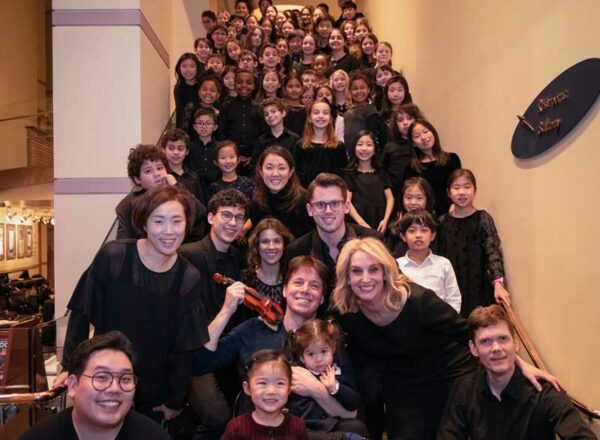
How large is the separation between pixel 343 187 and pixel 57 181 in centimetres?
370

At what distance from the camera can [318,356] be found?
9.11 ft

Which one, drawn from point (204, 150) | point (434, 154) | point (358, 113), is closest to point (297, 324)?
point (434, 154)

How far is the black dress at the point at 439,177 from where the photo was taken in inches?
179

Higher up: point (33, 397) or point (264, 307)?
point (264, 307)

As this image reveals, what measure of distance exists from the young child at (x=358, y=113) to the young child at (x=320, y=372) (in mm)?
2995

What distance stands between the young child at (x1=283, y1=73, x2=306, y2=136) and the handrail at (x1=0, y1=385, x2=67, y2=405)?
384cm

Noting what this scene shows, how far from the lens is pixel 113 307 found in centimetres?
252

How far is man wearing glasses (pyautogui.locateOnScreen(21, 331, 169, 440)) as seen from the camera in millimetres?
1949

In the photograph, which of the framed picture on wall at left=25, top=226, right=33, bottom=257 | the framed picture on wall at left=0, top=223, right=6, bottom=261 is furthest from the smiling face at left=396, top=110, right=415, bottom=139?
the framed picture on wall at left=25, top=226, right=33, bottom=257

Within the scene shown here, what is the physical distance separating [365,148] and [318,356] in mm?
2406

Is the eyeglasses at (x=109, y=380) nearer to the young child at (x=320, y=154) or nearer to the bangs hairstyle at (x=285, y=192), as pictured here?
the bangs hairstyle at (x=285, y=192)

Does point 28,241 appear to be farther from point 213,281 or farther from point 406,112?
point 213,281

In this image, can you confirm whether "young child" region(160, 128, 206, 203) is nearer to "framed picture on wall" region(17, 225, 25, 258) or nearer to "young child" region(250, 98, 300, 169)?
"young child" region(250, 98, 300, 169)

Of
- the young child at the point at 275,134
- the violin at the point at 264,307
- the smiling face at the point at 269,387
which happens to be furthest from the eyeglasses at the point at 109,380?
the young child at the point at 275,134
